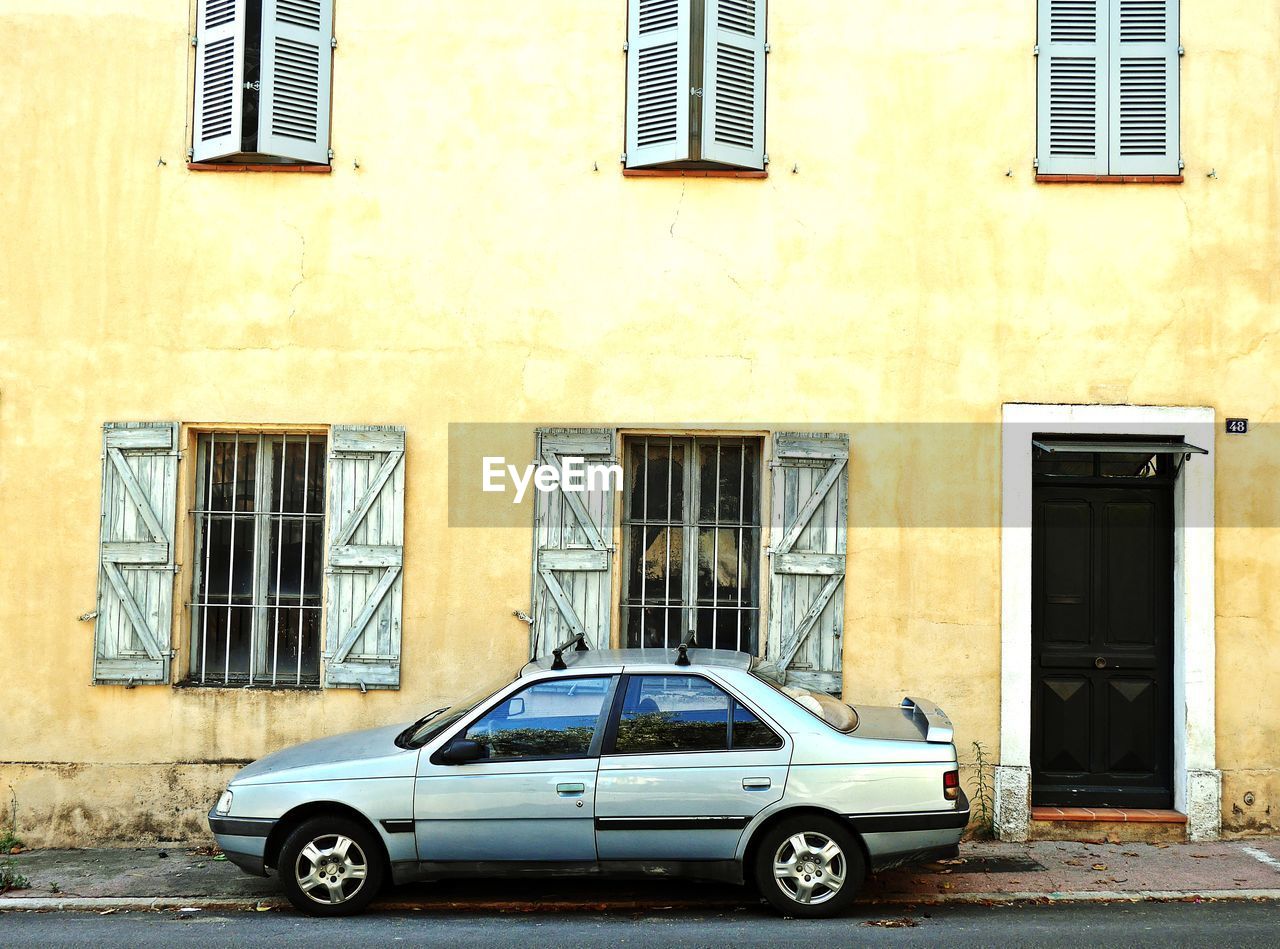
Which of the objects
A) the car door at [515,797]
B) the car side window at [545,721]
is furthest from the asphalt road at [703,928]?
the car side window at [545,721]

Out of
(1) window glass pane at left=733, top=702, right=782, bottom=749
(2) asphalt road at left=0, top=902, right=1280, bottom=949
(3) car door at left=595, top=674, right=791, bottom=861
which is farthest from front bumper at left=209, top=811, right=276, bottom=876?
(1) window glass pane at left=733, top=702, right=782, bottom=749

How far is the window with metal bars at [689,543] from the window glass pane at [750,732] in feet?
7.22

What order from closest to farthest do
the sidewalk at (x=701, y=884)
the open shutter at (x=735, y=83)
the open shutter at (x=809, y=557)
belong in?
the sidewalk at (x=701, y=884), the open shutter at (x=809, y=557), the open shutter at (x=735, y=83)

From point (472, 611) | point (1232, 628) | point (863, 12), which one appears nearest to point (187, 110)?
point (472, 611)

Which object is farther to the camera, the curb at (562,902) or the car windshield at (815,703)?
the curb at (562,902)

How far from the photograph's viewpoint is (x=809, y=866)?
6.70 meters

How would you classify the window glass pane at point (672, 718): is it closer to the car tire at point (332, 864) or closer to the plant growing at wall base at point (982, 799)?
the car tire at point (332, 864)

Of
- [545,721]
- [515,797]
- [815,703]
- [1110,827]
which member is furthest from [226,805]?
[1110,827]

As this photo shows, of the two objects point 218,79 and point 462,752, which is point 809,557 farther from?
point 218,79

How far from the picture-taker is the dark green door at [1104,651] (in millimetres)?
8828

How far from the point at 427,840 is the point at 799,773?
202 centimetres

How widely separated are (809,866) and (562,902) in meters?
1.44

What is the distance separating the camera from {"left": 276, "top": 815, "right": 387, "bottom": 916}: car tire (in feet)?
22.3

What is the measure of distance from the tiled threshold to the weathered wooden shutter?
4.57 meters
